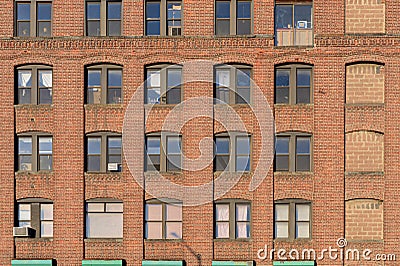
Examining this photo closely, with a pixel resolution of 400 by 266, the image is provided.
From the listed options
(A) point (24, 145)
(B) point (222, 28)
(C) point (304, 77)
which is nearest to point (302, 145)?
(C) point (304, 77)

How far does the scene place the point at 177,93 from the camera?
76.4ft

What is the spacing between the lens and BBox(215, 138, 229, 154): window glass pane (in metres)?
23.1

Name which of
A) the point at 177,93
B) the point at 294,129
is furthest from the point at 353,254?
the point at 177,93

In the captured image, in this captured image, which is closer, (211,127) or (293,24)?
(211,127)

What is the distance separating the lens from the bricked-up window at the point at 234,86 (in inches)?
912

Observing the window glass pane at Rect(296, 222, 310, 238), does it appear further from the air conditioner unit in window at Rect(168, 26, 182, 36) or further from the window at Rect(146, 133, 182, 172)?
the air conditioner unit in window at Rect(168, 26, 182, 36)

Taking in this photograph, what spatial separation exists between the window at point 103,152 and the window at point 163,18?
16.7ft

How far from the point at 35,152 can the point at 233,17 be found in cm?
1089

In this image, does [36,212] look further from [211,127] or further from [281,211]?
[281,211]

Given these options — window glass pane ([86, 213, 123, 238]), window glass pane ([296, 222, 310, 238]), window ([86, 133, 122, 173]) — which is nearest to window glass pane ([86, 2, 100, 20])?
window ([86, 133, 122, 173])

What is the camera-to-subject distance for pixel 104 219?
75.6 ft

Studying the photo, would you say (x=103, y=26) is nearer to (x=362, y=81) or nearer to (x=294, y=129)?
(x=294, y=129)

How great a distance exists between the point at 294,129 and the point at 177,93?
550 cm

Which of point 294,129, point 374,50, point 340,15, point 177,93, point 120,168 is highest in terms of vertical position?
point 340,15
